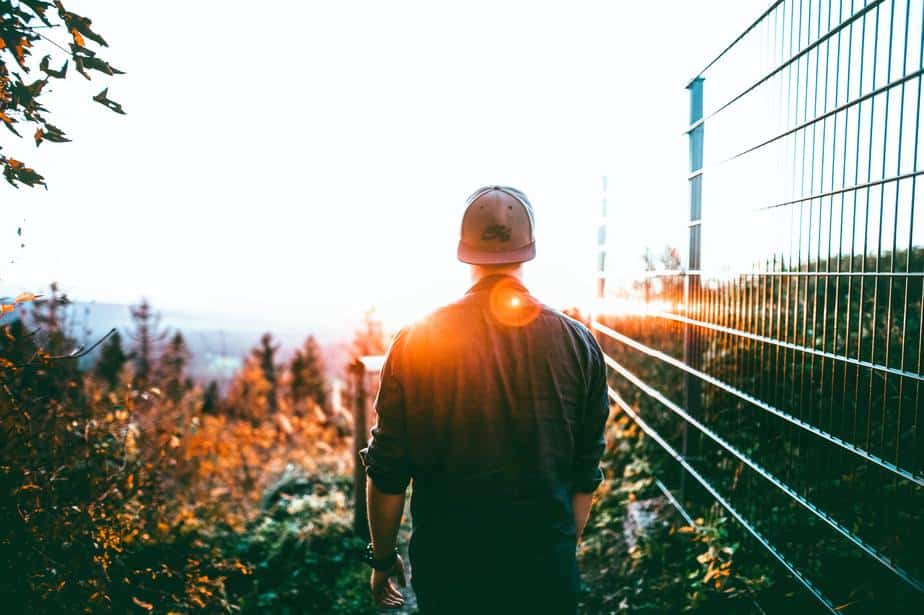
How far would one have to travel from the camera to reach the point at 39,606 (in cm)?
245

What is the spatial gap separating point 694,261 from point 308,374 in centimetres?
4475

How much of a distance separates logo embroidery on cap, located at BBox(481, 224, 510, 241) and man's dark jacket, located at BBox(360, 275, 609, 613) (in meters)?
0.16

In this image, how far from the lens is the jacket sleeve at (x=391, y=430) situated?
1995mm

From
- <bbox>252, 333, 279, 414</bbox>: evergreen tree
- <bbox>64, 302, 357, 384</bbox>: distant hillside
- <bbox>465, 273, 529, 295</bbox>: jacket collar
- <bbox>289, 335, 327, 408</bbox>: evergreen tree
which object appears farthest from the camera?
<bbox>252, 333, 279, 414</bbox>: evergreen tree

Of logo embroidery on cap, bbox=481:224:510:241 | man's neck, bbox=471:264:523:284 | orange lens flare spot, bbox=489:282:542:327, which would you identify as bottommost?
orange lens flare spot, bbox=489:282:542:327

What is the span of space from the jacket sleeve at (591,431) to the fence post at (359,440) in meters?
3.51

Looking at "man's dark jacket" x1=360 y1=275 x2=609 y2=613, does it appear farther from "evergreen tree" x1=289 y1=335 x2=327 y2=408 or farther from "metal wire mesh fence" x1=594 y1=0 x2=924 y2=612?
"evergreen tree" x1=289 y1=335 x2=327 y2=408

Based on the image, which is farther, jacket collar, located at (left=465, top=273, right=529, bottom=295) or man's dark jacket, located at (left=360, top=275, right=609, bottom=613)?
jacket collar, located at (left=465, top=273, right=529, bottom=295)

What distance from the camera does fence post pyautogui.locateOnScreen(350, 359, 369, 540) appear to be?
18.3 feet

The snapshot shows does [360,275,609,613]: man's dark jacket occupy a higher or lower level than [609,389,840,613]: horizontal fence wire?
higher

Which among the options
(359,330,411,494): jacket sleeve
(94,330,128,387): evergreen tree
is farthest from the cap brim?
(94,330,128,387): evergreen tree

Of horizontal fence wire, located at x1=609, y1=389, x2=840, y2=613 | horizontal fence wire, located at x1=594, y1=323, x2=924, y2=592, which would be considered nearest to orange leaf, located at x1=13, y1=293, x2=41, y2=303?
horizontal fence wire, located at x1=594, y1=323, x2=924, y2=592

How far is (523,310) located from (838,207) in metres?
1.43

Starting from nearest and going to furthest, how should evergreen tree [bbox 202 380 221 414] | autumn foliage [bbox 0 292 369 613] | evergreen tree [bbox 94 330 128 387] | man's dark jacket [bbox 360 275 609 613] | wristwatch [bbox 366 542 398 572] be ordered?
man's dark jacket [bbox 360 275 609 613]
wristwatch [bbox 366 542 398 572]
autumn foliage [bbox 0 292 369 613]
evergreen tree [bbox 94 330 128 387]
evergreen tree [bbox 202 380 221 414]
